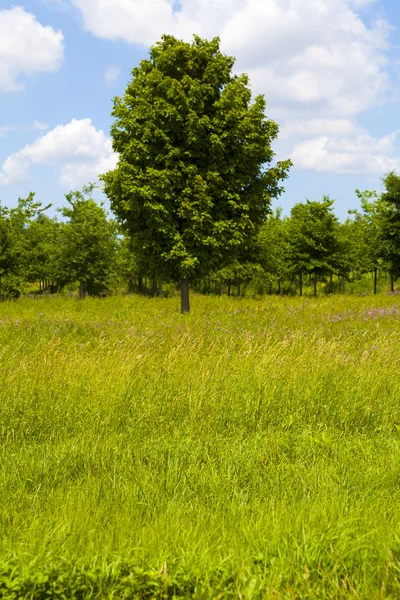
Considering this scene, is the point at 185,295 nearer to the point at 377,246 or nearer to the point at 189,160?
the point at 189,160

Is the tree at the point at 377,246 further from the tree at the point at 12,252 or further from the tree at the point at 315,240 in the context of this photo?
the tree at the point at 12,252

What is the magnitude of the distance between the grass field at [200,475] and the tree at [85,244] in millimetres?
22148

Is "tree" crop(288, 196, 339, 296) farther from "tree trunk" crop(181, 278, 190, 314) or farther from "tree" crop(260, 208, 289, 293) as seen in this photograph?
"tree trunk" crop(181, 278, 190, 314)

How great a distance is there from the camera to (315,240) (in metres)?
36.8

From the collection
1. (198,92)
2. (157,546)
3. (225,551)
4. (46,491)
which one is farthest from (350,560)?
(198,92)

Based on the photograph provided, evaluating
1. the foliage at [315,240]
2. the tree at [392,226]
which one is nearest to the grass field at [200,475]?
the tree at [392,226]

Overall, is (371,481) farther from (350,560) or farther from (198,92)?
(198,92)

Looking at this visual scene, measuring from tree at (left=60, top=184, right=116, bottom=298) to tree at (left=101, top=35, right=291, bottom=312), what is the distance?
12544 mm

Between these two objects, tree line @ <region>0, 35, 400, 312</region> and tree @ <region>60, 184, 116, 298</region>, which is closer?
tree line @ <region>0, 35, 400, 312</region>

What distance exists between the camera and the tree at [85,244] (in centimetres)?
2875

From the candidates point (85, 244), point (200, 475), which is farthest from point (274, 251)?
point (200, 475)

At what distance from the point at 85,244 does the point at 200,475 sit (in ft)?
88.1

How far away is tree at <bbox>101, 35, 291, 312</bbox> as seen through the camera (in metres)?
15.4

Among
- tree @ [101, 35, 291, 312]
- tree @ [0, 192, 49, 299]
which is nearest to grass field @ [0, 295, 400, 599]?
tree @ [101, 35, 291, 312]
